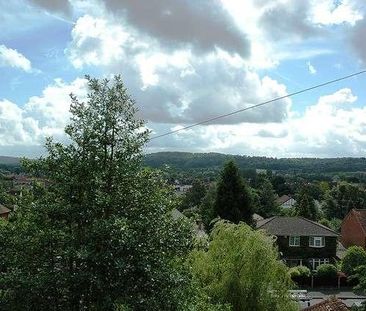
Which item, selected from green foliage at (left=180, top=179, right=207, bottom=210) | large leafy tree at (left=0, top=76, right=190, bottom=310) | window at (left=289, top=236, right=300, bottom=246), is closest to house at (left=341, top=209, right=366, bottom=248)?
window at (left=289, top=236, right=300, bottom=246)

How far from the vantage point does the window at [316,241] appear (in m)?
46.7

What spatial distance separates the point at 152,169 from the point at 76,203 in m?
2.10

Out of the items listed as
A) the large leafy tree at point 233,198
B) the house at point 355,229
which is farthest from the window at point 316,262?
the large leafy tree at point 233,198

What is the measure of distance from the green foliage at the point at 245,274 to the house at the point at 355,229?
36481 millimetres

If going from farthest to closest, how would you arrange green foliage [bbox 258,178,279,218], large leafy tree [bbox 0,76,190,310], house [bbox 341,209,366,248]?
green foliage [bbox 258,178,279,218] → house [bbox 341,209,366,248] → large leafy tree [bbox 0,76,190,310]

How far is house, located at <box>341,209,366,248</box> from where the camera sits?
170ft

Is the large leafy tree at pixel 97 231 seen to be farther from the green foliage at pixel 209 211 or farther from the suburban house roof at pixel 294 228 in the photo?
the suburban house roof at pixel 294 228

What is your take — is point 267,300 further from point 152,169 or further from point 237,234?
point 152,169

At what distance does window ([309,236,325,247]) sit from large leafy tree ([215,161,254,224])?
5.98 meters

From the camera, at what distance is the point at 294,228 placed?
47250 mm

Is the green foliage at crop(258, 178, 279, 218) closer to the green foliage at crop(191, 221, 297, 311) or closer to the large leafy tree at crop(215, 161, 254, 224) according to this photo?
the large leafy tree at crop(215, 161, 254, 224)

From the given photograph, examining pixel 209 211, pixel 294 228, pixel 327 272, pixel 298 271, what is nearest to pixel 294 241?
pixel 294 228

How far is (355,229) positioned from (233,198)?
16.1 m

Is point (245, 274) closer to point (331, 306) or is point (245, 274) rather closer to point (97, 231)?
point (331, 306)
